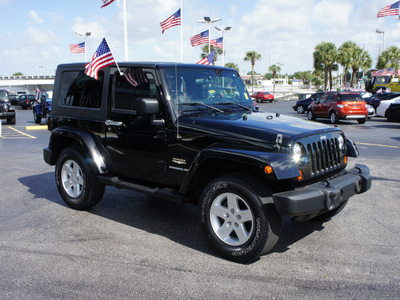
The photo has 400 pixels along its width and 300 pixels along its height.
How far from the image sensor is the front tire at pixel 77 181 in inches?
213

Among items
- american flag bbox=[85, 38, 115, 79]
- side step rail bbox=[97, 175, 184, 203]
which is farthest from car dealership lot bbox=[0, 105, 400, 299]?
american flag bbox=[85, 38, 115, 79]

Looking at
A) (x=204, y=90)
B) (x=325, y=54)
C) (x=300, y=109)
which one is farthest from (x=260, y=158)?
(x=325, y=54)

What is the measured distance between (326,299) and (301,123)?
1984 millimetres

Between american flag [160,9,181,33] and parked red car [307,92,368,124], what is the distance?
9507 mm

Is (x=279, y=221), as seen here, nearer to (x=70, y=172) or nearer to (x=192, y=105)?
(x=192, y=105)

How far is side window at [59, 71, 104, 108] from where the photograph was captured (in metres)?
5.39

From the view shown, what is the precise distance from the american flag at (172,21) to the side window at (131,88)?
12.2m

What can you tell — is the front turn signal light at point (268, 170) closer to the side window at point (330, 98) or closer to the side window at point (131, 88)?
the side window at point (131, 88)

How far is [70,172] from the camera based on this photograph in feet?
18.8

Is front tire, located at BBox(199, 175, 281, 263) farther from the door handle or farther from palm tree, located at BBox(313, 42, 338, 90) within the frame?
palm tree, located at BBox(313, 42, 338, 90)

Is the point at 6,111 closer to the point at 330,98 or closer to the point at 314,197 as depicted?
the point at 330,98

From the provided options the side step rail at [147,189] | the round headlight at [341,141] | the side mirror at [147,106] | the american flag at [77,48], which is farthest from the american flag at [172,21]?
the american flag at [77,48]

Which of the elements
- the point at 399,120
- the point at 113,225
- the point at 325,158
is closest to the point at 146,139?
the point at 113,225

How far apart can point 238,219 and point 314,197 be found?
77cm
